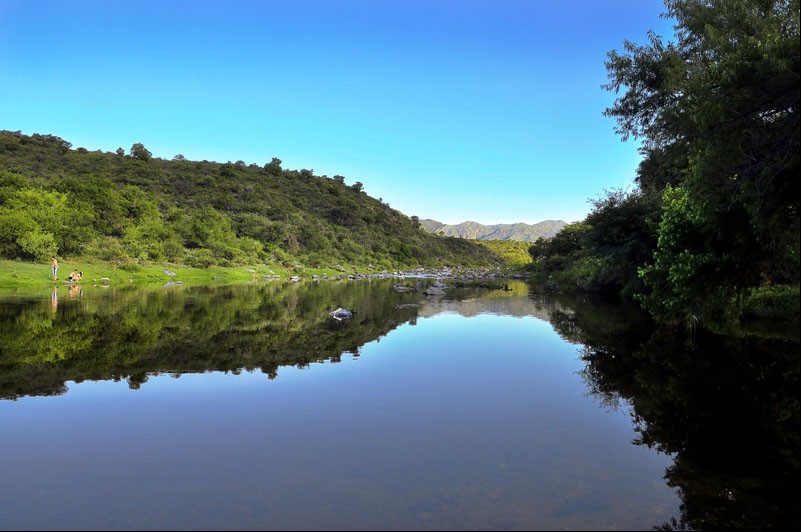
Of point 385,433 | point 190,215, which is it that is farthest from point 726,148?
point 190,215

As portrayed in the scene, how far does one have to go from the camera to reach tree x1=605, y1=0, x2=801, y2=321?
36.1 ft

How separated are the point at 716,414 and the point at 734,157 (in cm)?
607

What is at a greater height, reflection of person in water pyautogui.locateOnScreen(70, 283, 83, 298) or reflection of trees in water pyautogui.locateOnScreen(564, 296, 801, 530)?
reflection of person in water pyautogui.locateOnScreen(70, 283, 83, 298)

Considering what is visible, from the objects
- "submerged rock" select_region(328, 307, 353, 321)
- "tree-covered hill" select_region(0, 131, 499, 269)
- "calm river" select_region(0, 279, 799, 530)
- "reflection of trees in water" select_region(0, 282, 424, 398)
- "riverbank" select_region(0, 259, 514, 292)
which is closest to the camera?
"calm river" select_region(0, 279, 799, 530)

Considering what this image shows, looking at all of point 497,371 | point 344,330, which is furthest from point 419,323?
point 497,371

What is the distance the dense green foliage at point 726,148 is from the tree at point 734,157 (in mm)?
32

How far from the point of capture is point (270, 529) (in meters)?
5.83

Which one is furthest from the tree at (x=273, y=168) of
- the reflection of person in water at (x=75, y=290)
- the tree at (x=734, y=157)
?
the tree at (x=734, y=157)

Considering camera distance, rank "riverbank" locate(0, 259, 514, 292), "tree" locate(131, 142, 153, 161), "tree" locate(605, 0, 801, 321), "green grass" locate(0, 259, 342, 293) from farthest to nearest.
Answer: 1. "tree" locate(131, 142, 153, 161)
2. "riverbank" locate(0, 259, 514, 292)
3. "green grass" locate(0, 259, 342, 293)
4. "tree" locate(605, 0, 801, 321)

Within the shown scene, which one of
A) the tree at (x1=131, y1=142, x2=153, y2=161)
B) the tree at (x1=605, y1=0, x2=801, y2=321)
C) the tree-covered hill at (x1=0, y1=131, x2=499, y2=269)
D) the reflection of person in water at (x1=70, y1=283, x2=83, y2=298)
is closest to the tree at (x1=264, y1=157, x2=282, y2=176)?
the tree-covered hill at (x1=0, y1=131, x2=499, y2=269)

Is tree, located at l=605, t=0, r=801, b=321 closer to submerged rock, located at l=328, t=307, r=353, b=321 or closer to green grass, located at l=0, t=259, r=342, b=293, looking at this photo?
submerged rock, located at l=328, t=307, r=353, b=321

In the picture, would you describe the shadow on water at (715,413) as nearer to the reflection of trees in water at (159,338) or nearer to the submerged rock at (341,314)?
the reflection of trees in water at (159,338)

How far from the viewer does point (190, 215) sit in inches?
3391

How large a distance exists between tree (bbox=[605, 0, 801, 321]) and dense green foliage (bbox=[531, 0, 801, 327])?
32 mm
